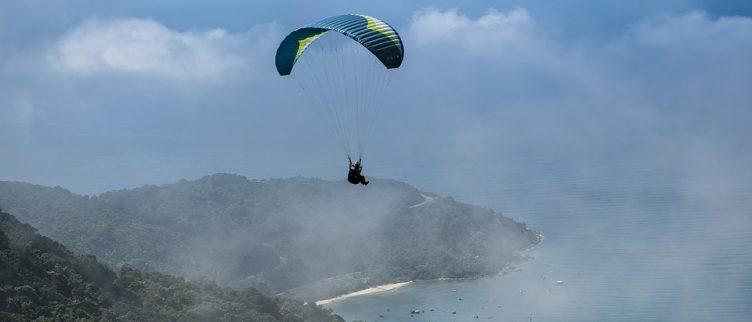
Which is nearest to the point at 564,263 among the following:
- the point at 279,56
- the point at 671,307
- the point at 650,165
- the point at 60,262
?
the point at 671,307

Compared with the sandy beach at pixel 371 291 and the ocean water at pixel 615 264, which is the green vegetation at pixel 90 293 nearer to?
the ocean water at pixel 615 264

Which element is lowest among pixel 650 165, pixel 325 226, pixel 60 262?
pixel 60 262

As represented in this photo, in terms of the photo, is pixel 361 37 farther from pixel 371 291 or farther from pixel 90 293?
pixel 371 291

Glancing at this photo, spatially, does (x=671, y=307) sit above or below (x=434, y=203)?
below

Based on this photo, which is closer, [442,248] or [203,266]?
[203,266]

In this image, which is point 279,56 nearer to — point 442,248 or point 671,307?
point 671,307

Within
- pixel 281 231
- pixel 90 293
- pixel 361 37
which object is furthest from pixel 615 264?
pixel 361 37
